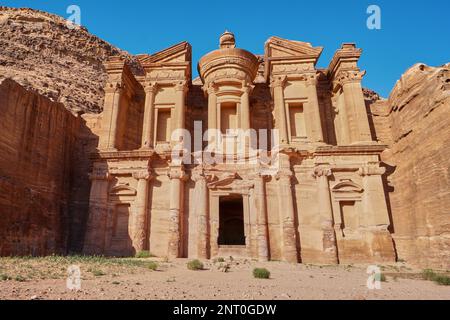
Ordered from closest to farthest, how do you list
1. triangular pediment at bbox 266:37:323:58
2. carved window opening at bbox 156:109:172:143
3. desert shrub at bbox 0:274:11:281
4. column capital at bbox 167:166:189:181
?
desert shrub at bbox 0:274:11:281, column capital at bbox 167:166:189:181, triangular pediment at bbox 266:37:323:58, carved window opening at bbox 156:109:172:143

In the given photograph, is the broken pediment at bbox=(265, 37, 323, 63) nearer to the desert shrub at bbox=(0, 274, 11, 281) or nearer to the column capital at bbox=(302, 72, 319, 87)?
the column capital at bbox=(302, 72, 319, 87)

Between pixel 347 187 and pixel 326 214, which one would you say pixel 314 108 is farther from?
pixel 326 214

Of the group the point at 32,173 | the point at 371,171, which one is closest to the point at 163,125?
the point at 32,173

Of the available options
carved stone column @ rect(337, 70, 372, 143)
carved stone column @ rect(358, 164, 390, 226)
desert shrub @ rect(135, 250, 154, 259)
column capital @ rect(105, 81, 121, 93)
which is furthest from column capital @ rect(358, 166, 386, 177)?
column capital @ rect(105, 81, 121, 93)

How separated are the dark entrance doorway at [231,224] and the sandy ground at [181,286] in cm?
1365

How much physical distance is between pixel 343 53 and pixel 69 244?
1945cm

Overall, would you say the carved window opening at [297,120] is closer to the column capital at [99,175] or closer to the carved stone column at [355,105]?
the carved stone column at [355,105]

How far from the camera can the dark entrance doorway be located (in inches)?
965

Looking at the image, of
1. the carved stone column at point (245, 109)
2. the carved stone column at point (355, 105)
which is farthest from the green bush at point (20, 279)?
the carved stone column at point (355, 105)

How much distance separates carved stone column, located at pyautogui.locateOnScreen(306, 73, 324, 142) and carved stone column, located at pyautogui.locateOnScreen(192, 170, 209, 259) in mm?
6845

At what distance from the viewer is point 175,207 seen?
16078 mm

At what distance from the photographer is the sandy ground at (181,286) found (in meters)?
6.46

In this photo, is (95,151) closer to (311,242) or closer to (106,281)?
(106,281)

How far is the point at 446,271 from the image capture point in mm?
12016
